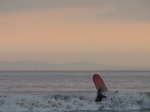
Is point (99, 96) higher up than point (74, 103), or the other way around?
point (99, 96)

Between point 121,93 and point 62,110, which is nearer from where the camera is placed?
point 62,110

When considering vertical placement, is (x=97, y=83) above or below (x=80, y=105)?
above

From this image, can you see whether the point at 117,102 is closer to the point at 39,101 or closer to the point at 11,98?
the point at 39,101

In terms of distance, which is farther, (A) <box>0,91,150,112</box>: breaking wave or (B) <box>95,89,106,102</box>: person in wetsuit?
(B) <box>95,89,106,102</box>: person in wetsuit

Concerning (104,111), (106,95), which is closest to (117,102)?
(106,95)

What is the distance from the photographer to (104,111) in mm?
17781

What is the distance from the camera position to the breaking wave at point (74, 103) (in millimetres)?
18188

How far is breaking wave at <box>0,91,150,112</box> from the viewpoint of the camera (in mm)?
18188

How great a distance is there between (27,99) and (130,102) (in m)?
6.09

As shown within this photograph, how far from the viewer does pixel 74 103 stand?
19.2 meters

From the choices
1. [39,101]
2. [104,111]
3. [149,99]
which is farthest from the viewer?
[149,99]

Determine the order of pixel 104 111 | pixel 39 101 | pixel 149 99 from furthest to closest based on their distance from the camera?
pixel 149 99 < pixel 39 101 < pixel 104 111

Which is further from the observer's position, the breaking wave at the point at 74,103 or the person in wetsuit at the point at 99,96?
the person in wetsuit at the point at 99,96

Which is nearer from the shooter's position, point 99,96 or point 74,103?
point 74,103
